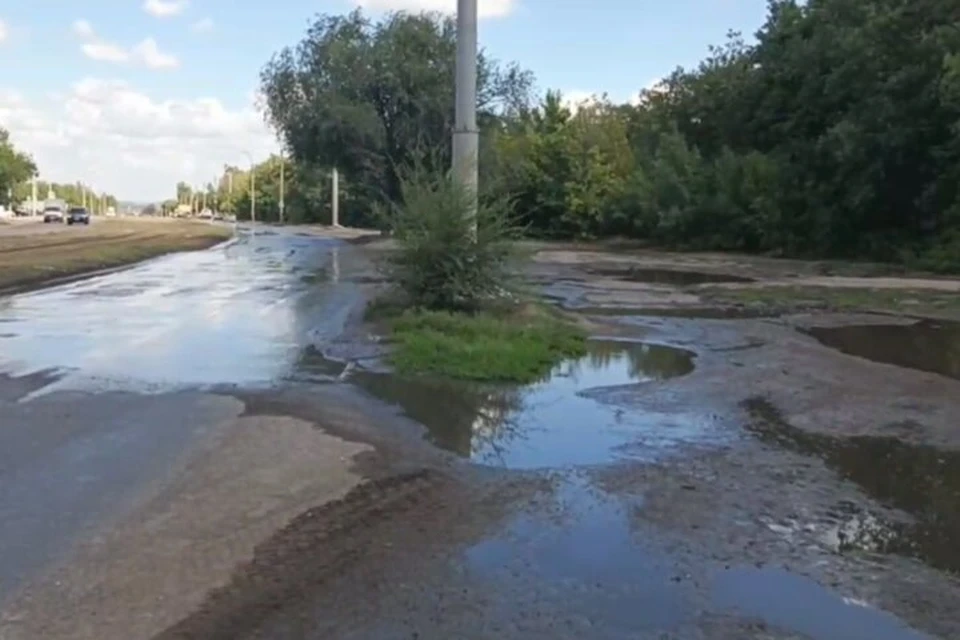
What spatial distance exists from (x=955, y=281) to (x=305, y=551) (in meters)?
28.6

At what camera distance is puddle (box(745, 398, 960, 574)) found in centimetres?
648

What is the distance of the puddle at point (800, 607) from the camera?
5.07 metres

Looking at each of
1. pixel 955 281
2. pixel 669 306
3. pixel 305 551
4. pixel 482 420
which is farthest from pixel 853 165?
pixel 305 551

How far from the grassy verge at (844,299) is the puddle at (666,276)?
2782 millimetres

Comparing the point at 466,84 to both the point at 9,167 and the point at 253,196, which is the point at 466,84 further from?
the point at 253,196

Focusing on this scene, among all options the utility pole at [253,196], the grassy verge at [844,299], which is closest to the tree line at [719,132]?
the grassy verge at [844,299]

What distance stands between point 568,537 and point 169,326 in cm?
1160

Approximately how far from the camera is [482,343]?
14.1 metres

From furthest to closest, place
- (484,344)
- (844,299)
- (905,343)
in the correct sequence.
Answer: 1. (844,299)
2. (905,343)
3. (484,344)

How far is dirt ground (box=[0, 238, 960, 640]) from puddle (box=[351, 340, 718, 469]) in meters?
0.19

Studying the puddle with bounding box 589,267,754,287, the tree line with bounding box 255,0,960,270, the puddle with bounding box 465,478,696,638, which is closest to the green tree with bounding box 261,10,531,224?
the tree line with bounding box 255,0,960,270

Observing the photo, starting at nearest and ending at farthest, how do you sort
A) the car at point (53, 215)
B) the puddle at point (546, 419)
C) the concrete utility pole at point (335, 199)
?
the puddle at point (546, 419) < the concrete utility pole at point (335, 199) < the car at point (53, 215)

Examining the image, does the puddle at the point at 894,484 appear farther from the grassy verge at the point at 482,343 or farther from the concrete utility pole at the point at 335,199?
the concrete utility pole at the point at 335,199

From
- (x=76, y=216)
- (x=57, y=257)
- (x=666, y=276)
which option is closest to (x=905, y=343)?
(x=666, y=276)
